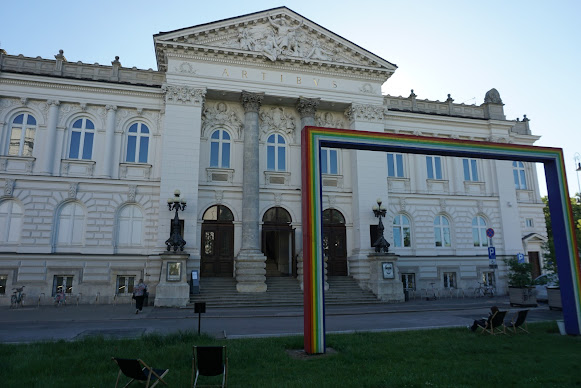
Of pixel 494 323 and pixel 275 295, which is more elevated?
pixel 275 295

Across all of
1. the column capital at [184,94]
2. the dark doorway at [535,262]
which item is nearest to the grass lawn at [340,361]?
the column capital at [184,94]

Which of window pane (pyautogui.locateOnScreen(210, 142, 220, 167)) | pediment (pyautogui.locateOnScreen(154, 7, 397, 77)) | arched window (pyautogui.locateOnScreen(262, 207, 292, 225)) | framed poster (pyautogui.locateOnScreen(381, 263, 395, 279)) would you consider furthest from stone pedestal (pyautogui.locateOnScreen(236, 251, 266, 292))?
pediment (pyautogui.locateOnScreen(154, 7, 397, 77))

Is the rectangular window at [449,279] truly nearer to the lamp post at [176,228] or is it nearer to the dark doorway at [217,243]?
the dark doorway at [217,243]

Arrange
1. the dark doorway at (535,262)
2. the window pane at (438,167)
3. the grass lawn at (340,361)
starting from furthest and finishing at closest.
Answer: the dark doorway at (535,262) < the window pane at (438,167) < the grass lawn at (340,361)

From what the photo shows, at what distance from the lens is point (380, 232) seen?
26.2m

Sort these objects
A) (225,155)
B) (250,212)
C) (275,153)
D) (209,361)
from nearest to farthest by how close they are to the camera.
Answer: (209,361)
(250,212)
(225,155)
(275,153)

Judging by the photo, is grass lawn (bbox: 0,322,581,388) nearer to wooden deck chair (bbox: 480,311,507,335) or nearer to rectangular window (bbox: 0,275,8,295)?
wooden deck chair (bbox: 480,311,507,335)

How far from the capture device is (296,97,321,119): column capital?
27562mm

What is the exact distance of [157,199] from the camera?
83.8 feet

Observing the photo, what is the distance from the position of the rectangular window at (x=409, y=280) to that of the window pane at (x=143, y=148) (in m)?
19.6

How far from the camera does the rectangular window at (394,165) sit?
100ft

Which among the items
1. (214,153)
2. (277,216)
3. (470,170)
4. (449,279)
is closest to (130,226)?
(214,153)

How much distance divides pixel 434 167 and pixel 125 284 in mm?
23965

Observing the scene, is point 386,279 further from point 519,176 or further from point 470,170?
point 519,176
